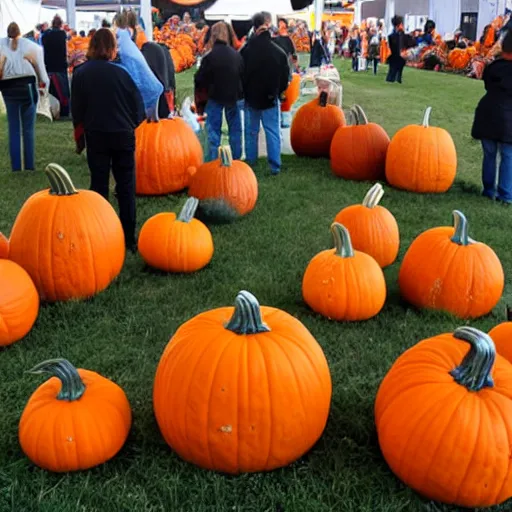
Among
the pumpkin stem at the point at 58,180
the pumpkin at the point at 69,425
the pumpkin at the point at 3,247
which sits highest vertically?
the pumpkin stem at the point at 58,180

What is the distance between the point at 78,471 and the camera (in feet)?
8.76

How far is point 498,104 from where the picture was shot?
666cm

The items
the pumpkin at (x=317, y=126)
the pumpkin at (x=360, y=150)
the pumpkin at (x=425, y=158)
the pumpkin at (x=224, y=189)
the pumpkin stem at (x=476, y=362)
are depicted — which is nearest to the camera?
the pumpkin stem at (x=476, y=362)

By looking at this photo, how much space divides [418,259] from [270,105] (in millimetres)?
4370

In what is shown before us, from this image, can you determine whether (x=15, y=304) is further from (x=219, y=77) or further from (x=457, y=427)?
(x=219, y=77)

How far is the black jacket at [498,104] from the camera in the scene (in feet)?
21.6

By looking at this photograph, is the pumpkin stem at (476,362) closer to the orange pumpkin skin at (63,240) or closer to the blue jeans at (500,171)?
the orange pumpkin skin at (63,240)

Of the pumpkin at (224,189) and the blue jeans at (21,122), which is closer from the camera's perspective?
the pumpkin at (224,189)

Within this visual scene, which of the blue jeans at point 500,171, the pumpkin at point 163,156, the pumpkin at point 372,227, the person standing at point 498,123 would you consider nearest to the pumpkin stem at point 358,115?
the person standing at point 498,123

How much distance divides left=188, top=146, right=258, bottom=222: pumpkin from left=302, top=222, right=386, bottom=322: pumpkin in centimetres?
213

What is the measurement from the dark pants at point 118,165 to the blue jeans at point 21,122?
302 cm

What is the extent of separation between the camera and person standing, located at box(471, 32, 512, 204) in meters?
6.59

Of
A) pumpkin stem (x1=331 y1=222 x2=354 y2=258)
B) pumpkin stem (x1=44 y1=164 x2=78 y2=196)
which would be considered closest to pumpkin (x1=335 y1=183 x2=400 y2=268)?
pumpkin stem (x1=331 y1=222 x2=354 y2=258)

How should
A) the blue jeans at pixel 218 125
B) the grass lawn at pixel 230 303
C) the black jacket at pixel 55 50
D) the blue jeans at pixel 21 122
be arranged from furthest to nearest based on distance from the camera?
1. the black jacket at pixel 55 50
2. the blue jeans at pixel 218 125
3. the blue jeans at pixel 21 122
4. the grass lawn at pixel 230 303
